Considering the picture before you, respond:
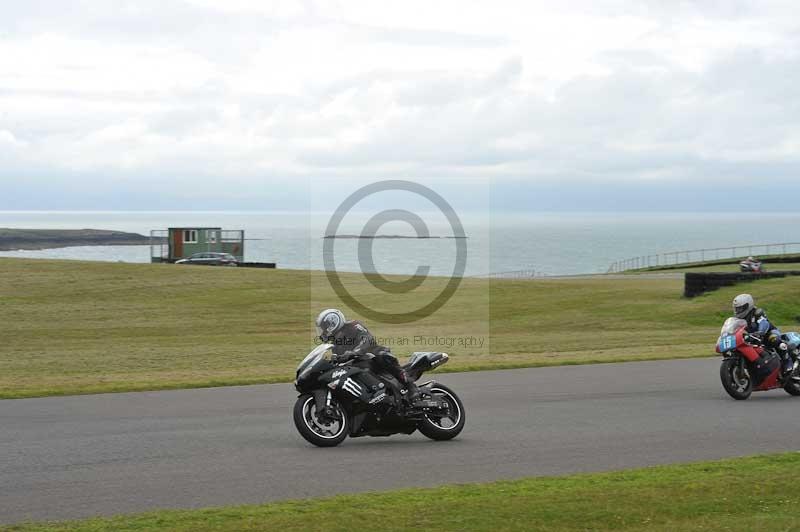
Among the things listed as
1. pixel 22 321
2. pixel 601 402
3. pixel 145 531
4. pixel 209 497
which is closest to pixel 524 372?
pixel 601 402

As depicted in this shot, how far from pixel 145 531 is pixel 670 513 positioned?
4177 millimetres

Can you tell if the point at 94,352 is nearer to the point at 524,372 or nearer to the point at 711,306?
the point at 524,372

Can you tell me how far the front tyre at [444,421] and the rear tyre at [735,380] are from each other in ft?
18.0

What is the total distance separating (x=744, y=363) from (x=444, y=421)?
243 inches

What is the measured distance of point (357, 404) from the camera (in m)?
12.6

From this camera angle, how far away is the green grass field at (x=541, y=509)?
8336 millimetres

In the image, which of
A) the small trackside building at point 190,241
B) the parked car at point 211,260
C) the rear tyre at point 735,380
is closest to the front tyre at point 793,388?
the rear tyre at point 735,380

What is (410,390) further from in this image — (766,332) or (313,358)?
(766,332)

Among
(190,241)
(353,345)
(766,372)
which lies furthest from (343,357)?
(190,241)

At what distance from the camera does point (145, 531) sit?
26.8 ft

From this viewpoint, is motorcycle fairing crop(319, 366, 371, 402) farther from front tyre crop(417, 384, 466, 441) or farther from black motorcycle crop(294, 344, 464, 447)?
front tyre crop(417, 384, 466, 441)

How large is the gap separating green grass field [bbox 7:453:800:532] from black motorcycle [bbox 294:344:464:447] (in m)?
2.76

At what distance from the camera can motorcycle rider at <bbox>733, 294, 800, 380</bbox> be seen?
17.1 m

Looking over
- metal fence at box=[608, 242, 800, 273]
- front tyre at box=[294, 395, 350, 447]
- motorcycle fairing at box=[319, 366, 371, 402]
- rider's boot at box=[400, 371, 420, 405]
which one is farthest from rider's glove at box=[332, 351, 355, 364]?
metal fence at box=[608, 242, 800, 273]
